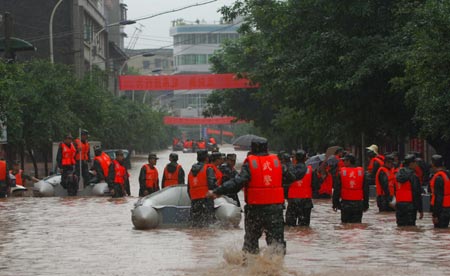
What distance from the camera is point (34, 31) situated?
74688mm

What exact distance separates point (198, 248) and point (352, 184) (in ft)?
17.9

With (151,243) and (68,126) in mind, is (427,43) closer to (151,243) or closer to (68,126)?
(151,243)

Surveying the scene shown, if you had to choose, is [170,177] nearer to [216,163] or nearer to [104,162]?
[216,163]

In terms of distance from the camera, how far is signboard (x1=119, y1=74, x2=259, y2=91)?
2549 inches

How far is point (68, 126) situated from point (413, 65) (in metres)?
23.5

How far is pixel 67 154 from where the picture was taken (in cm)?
3212

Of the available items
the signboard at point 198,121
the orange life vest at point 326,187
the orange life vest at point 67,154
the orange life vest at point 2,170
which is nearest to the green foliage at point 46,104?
the orange life vest at point 2,170

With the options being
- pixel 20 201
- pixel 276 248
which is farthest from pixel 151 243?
pixel 20 201

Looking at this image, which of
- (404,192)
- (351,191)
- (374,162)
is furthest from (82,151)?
(404,192)

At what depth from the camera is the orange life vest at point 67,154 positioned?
32062mm

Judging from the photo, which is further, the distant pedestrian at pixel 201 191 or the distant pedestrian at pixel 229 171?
the distant pedestrian at pixel 229 171

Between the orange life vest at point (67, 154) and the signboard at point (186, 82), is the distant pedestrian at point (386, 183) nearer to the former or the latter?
the orange life vest at point (67, 154)

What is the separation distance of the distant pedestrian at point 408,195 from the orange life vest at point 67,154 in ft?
41.6

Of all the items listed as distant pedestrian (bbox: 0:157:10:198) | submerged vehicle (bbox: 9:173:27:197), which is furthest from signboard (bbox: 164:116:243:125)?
distant pedestrian (bbox: 0:157:10:198)
